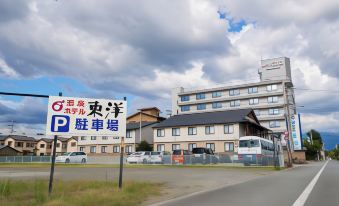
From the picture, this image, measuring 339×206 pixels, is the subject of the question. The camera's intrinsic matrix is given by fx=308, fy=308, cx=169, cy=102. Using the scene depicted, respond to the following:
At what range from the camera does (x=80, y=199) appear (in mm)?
8078

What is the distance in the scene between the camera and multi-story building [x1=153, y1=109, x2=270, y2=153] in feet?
144

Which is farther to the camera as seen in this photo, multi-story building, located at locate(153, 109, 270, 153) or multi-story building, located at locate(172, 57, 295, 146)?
multi-story building, located at locate(172, 57, 295, 146)

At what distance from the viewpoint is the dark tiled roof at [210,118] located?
44.5m

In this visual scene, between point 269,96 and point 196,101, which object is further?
point 196,101

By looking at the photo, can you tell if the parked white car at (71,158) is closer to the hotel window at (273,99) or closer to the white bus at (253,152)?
the white bus at (253,152)

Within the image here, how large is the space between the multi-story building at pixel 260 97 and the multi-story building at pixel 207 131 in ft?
54.8

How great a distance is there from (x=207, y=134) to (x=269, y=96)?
2894cm

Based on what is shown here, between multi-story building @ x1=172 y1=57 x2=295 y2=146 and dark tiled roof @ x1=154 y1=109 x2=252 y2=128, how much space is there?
16.9 meters

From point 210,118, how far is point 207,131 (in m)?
2.76

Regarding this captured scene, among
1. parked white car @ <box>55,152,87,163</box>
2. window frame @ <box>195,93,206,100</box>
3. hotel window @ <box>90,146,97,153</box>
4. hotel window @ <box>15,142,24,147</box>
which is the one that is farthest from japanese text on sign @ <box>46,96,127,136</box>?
hotel window @ <box>15,142,24,147</box>

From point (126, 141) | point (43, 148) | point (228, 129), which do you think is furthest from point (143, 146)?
point (43, 148)

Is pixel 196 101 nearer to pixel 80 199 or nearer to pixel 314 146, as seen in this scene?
pixel 314 146

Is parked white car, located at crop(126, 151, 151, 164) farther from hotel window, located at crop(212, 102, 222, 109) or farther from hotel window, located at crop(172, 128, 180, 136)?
hotel window, located at crop(212, 102, 222, 109)

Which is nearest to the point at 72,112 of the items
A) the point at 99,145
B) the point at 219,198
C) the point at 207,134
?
the point at 219,198
